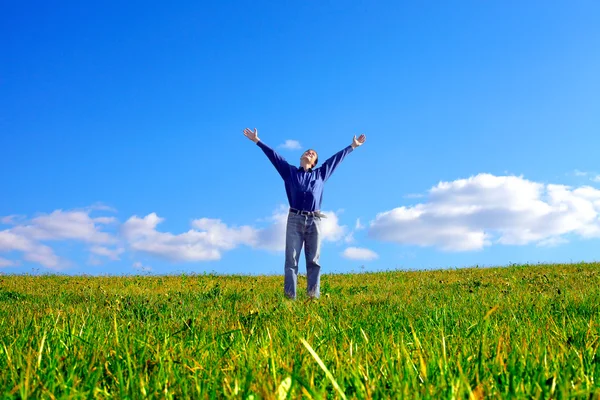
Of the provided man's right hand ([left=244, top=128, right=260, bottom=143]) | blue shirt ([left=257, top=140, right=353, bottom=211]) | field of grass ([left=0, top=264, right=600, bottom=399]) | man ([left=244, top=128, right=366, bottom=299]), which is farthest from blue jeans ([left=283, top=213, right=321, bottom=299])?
field of grass ([left=0, top=264, right=600, bottom=399])

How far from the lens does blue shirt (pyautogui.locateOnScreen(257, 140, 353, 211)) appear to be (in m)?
9.87

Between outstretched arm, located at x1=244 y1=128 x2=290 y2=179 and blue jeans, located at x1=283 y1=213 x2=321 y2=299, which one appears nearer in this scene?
blue jeans, located at x1=283 y1=213 x2=321 y2=299

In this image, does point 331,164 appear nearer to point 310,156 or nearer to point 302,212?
point 310,156

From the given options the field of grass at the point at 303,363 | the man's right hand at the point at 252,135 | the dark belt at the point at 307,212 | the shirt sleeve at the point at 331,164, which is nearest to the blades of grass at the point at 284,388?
the field of grass at the point at 303,363

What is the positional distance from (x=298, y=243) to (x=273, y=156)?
5.68 feet

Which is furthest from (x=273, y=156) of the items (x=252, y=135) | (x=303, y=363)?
(x=303, y=363)

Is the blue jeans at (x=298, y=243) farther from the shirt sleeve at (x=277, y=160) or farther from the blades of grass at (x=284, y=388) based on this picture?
the blades of grass at (x=284, y=388)

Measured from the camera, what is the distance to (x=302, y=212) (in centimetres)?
988

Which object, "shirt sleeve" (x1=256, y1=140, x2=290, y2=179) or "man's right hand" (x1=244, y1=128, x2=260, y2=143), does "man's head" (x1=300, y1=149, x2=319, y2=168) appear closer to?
"shirt sleeve" (x1=256, y1=140, x2=290, y2=179)

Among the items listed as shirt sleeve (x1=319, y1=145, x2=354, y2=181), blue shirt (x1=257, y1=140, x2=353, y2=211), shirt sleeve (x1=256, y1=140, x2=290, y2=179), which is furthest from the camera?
shirt sleeve (x1=319, y1=145, x2=354, y2=181)

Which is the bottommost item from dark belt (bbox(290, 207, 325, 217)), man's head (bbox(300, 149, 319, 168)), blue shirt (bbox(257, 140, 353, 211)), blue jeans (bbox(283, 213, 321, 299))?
blue jeans (bbox(283, 213, 321, 299))

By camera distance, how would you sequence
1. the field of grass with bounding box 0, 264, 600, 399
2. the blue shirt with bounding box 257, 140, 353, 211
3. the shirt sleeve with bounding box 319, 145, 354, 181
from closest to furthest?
1. the field of grass with bounding box 0, 264, 600, 399
2. the blue shirt with bounding box 257, 140, 353, 211
3. the shirt sleeve with bounding box 319, 145, 354, 181

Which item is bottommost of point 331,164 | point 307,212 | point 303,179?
point 307,212

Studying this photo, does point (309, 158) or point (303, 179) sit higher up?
point (309, 158)
